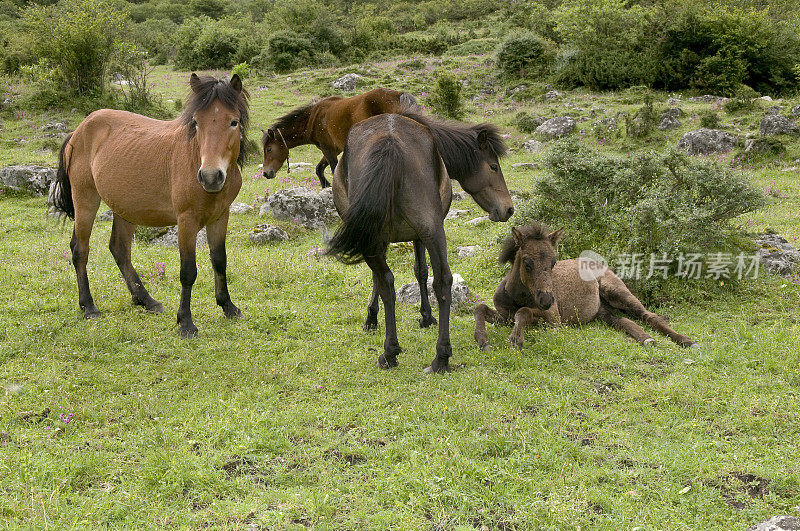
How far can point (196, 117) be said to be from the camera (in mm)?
6398

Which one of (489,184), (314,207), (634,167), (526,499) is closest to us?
(526,499)

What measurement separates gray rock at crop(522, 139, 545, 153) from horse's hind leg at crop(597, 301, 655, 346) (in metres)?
13.9

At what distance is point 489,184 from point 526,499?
4.22m

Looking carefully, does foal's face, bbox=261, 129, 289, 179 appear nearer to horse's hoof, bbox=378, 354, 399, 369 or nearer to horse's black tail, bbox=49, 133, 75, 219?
horse's black tail, bbox=49, 133, 75, 219

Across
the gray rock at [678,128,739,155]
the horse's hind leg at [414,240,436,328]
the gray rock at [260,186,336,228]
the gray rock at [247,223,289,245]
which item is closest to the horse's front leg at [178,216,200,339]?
the horse's hind leg at [414,240,436,328]

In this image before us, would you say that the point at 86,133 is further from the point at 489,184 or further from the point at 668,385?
the point at 668,385

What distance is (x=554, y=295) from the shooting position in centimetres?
759

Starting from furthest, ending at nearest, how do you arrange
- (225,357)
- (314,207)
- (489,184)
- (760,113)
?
(760,113) < (314,207) < (489,184) < (225,357)

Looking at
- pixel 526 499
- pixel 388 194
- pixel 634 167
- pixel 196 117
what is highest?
pixel 196 117

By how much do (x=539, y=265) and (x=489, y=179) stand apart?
4.08ft

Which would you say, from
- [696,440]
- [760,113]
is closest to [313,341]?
[696,440]

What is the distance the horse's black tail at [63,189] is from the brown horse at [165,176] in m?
0.01

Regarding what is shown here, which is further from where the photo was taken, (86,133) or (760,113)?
(760,113)

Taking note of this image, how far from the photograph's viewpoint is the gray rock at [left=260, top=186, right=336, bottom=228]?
42.4 feet
